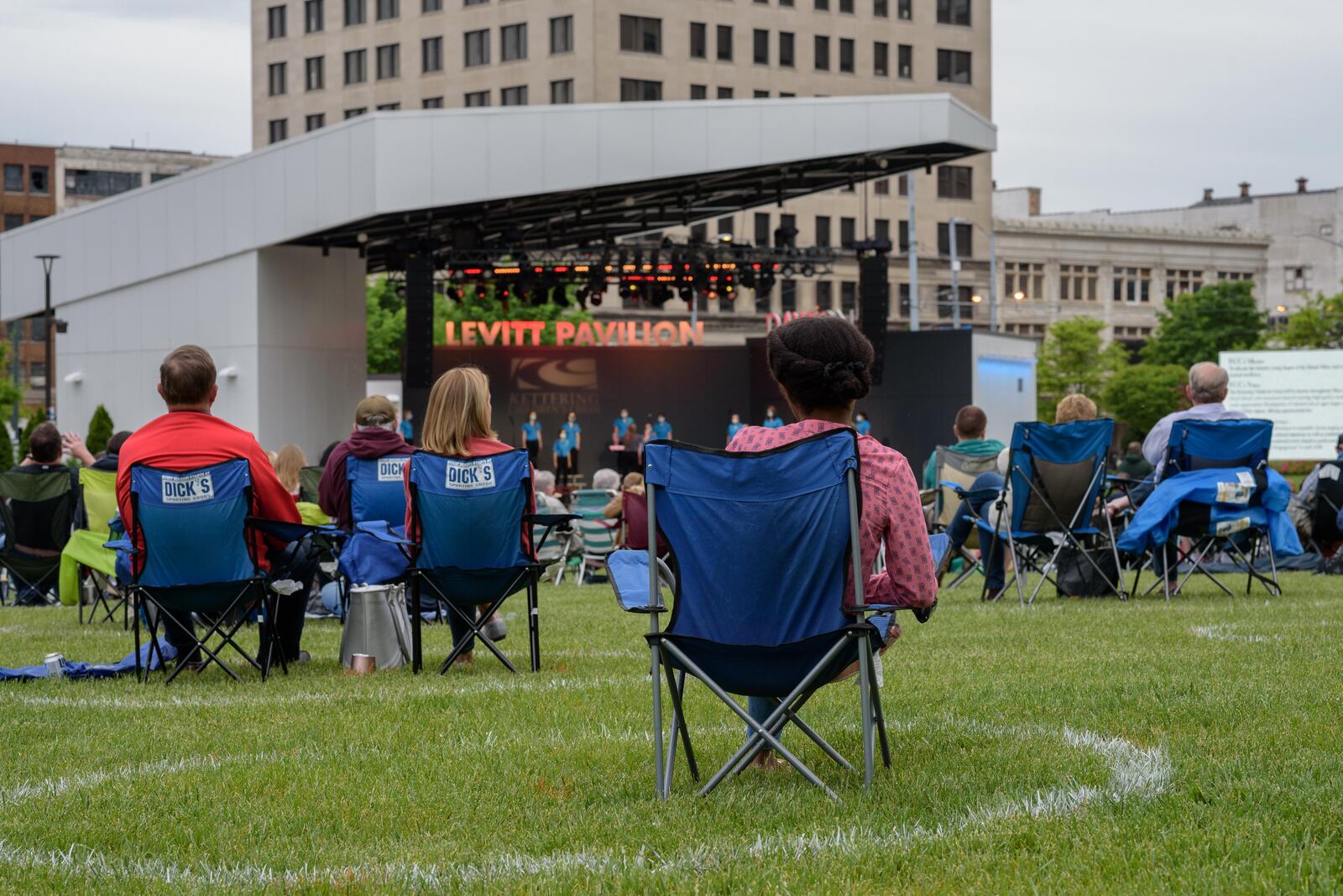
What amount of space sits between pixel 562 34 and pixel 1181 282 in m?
41.4

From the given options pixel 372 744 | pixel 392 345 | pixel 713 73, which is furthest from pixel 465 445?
pixel 713 73

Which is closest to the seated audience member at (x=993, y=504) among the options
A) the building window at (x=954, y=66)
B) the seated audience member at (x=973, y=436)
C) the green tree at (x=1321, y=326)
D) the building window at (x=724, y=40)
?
the seated audience member at (x=973, y=436)

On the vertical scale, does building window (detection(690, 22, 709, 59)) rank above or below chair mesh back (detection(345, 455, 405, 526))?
above

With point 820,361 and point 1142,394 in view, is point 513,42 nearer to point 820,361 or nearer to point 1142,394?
point 1142,394


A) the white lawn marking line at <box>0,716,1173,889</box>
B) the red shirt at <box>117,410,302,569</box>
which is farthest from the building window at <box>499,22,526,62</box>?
the white lawn marking line at <box>0,716,1173,889</box>

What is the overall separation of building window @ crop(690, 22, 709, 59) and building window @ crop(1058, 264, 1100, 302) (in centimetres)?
2745

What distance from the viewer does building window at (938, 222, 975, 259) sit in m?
73.6

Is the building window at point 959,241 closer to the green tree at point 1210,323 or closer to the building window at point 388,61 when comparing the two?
the green tree at point 1210,323

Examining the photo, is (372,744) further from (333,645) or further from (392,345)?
(392,345)

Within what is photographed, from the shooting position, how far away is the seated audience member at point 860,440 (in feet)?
14.2

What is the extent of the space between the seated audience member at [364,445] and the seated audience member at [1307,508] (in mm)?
8991

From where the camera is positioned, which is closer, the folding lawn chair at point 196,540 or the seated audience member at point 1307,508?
the folding lawn chair at point 196,540

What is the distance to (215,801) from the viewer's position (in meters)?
4.33

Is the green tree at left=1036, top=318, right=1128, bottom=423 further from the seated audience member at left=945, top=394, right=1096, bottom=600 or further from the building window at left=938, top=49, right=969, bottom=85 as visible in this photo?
the seated audience member at left=945, top=394, right=1096, bottom=600
